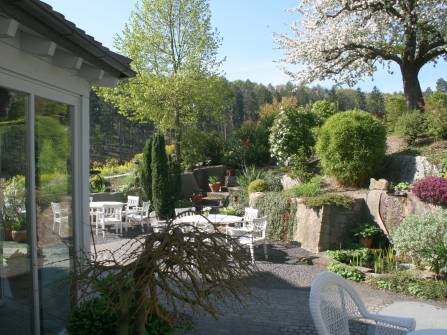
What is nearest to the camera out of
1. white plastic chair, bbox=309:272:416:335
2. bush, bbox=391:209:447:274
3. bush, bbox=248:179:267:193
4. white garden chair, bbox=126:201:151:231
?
white plastic chair, bbox=309:272:416:335

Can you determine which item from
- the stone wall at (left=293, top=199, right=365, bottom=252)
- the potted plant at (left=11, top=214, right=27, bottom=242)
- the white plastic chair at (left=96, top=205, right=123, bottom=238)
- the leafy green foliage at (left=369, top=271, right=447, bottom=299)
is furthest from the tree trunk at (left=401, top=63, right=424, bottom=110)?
the potted plant at (left=11, top=214, right=27, bottom=242)

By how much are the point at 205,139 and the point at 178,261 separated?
1578 centimetres

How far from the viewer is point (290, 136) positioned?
14.9 m

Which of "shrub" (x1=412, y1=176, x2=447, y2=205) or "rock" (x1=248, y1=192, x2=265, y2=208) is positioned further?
"rock" (x1=248, y1=192, x2=265, y2=208)

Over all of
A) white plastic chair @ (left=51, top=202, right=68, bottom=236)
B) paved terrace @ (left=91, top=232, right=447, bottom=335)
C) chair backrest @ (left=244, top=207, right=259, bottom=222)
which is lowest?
paved terrace @ (left=91, top=232, right=447, bottom=335)

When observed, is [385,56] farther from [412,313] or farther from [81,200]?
[81,200]

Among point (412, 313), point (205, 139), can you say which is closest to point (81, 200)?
point (412, 313)

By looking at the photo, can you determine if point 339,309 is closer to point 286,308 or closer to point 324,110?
point 286,308

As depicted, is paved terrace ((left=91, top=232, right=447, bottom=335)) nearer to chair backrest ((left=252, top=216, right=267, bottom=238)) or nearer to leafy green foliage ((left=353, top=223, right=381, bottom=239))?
chair backrest ((left=252, top=216, right=267, bottom=238))

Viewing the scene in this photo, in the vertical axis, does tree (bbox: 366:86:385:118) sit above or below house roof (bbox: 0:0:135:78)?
Result: above

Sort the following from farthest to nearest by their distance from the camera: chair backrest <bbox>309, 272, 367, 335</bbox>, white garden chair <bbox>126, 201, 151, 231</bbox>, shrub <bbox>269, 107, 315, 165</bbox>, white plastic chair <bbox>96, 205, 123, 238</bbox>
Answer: shrub <bbox>269, 107, 315, 165</bbox> → white garden chair <bbox>126, 201, 151, 231</bbox> → white plastic chair <bbox>96, 205, 123, 238</bbox> → chair backrest <bbox>309, 272, 367, 335</bbox>

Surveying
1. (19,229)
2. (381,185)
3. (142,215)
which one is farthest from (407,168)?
(19,229)

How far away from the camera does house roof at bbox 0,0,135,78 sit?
2670mm

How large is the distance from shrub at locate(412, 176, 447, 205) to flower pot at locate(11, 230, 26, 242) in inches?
291
